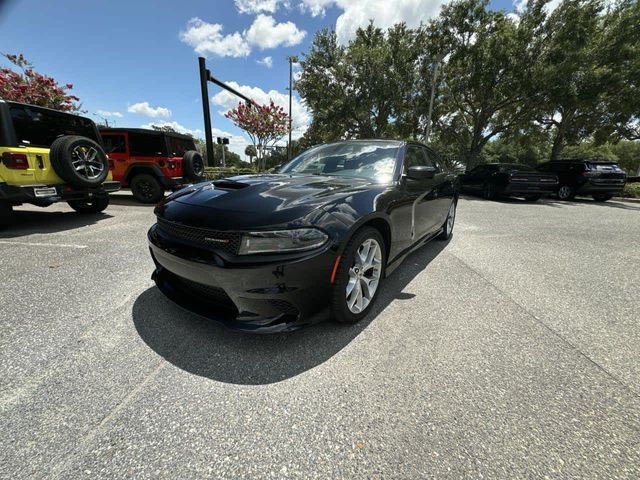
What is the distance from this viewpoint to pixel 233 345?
1.95 m

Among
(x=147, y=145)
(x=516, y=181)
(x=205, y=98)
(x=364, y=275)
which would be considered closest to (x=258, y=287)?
(x=364, y=275)

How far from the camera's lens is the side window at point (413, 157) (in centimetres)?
304

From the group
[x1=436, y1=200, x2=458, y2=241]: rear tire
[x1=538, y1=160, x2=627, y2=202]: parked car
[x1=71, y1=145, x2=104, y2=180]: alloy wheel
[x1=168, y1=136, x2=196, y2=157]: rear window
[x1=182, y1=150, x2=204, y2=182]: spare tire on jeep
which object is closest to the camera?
[x1=436, y1=200, x2=458, y2=241]: rear tire

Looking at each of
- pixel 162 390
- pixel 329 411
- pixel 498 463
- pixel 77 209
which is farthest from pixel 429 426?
pixel 77 209

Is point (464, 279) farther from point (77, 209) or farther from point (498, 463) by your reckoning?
point (77, 209)

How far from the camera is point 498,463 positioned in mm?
1248

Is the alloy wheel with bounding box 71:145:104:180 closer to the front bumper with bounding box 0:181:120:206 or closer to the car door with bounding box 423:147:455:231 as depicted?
the front bumper with bounding box 0:181:120:206

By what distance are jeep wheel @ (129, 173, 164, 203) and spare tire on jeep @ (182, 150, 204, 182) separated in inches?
30.4

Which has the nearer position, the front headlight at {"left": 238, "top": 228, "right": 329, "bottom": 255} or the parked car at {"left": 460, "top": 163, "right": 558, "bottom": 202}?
the front headlight at {"left": 238, "top": 228, "right": 329, "bottom": 255}

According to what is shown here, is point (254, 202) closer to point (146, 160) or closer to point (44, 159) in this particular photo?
point (44, 159)

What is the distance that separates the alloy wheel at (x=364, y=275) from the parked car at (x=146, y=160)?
6756 mm

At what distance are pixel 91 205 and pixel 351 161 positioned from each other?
20.0ft

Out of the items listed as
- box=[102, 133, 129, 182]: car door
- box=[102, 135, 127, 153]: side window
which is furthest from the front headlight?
box=[102, 135, 127, 153]: side window

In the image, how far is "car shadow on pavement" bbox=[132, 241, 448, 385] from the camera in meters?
1.74
